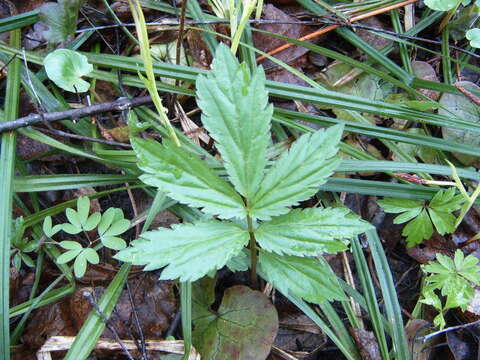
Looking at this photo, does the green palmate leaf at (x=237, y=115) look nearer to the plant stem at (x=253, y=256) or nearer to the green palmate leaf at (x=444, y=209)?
the plant stem at (x=253, y=256)

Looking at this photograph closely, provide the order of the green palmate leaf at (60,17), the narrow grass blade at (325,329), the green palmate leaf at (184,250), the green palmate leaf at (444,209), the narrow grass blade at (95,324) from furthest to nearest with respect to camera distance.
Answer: the green palmate leaf at (60,17), the green palmate leaf at (444,209), the narrow grass blade at (325,329), the narrow grass blade at (95,324), the green palmate leaf at (184,250)

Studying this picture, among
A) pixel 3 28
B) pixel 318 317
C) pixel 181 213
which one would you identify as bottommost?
pixel 318 317

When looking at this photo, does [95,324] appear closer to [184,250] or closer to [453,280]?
[184,250]

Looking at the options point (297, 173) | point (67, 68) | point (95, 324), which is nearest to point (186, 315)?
point (95, 324)

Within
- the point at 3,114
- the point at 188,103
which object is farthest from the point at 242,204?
the point at 3,114

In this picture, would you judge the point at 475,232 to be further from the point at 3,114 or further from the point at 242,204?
the point at 3,114

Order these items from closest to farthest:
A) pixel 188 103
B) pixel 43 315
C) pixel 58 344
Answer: pixel 58 344 < pixel 43 315 < pixel 188 103

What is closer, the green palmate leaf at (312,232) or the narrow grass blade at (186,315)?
the green palmate leaf at (312,232)

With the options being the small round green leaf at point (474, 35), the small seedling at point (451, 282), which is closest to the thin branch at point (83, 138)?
the small seedling at point (451, 282)
